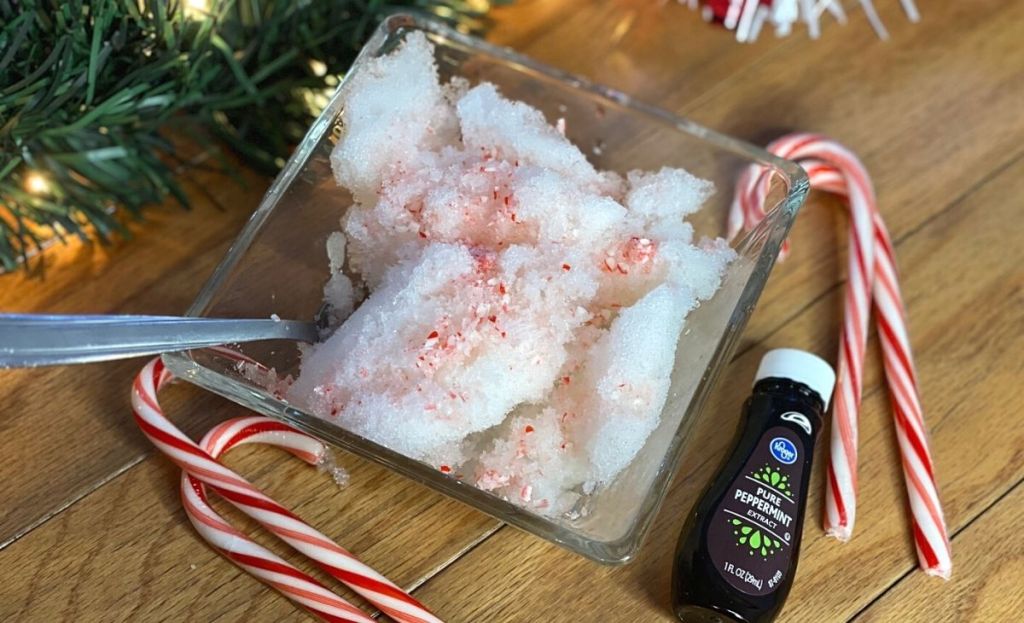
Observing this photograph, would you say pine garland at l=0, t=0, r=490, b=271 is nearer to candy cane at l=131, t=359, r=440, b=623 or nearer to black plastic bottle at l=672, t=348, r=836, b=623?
candy cane at l=131, t=359, r=440, b=623

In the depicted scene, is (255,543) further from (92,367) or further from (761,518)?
(761,518)

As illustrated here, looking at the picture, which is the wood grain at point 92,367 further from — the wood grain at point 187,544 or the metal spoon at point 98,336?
the metal spoon at point 98,336

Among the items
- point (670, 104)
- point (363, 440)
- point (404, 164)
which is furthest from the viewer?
point (670, 104)

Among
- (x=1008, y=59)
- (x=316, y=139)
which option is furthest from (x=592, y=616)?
(x=1008, y=59)

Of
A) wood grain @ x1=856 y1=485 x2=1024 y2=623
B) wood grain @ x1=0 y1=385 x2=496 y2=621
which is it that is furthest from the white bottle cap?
wood grain @ x1=0 y1=385 x2=496 y2=621

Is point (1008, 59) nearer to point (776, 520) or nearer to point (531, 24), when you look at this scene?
point (531, 24)

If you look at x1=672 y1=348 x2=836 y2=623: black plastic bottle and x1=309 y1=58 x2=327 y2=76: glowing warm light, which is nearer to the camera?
x1=672 y1=348 x2=836 y2=623: black plastic bottle
